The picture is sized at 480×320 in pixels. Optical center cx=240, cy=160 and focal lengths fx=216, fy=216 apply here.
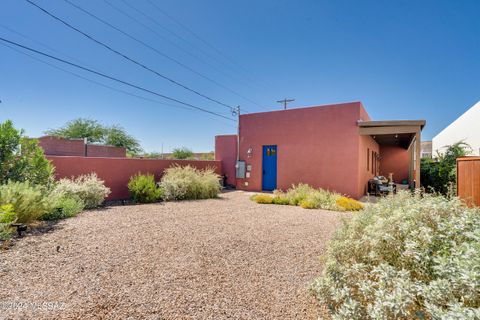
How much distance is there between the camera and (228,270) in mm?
2979

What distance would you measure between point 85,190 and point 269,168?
8.35 m

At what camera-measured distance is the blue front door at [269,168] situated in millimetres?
11844

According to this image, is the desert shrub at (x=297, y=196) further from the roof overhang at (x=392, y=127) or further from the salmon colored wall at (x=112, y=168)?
the salmon colored wall at (x=112, y=168)

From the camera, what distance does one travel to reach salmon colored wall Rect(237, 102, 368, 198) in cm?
971

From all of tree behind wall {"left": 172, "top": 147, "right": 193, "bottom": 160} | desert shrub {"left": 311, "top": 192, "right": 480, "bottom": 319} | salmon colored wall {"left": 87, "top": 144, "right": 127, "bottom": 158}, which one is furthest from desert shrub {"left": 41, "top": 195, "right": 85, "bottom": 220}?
salmon colored wall {"left": 87, "top": 144, "right": 127, "bottom": 158}

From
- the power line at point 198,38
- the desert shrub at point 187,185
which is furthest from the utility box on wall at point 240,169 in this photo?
the power line at point 198,38

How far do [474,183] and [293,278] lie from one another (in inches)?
157

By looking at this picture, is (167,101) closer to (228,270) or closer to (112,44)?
(112,44)

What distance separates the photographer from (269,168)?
39.5ft

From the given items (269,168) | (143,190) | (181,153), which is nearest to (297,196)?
(269,168)

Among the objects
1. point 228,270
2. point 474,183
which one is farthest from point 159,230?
point 474,183

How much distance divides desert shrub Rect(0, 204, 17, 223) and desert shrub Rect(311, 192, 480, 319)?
18.2 feet

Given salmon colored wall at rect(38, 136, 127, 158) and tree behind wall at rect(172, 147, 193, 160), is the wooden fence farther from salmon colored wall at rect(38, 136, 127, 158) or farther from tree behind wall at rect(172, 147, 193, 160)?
salmon colored wall at rect(38, 136, 127, 158)

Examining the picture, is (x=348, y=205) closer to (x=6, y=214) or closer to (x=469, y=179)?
(x=469, y=179)
